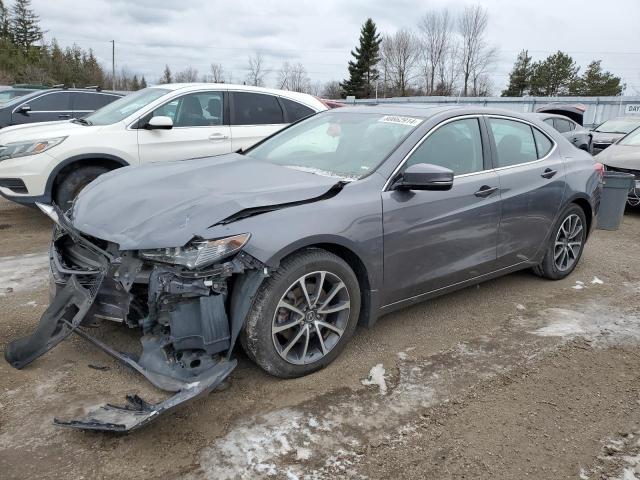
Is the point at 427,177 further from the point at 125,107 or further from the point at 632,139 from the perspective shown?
the point at 632,139

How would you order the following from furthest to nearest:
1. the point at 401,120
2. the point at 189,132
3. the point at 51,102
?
the point at 51,102 → the point at 189,132 → the point at 401,120

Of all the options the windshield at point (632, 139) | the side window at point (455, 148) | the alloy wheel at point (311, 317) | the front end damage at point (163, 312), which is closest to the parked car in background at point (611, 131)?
the windshield at point (632, 139)

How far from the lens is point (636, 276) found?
5609 millimetres

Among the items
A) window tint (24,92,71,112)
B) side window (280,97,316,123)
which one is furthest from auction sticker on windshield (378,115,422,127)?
window tint (24,92,71,112)

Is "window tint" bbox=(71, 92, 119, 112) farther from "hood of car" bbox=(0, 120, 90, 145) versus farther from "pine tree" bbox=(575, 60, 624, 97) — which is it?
"pine tree" bbox=(575, 60, 624, 97)

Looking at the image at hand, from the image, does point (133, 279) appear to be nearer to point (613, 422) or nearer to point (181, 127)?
point (613, 422)

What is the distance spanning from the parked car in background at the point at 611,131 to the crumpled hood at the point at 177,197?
1146 cm

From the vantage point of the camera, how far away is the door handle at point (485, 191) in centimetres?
403

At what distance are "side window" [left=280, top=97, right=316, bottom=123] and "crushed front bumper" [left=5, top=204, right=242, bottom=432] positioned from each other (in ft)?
16.7

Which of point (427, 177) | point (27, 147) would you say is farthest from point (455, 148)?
point (27, 147)

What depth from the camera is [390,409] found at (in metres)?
2.99

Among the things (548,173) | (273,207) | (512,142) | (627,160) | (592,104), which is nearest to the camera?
(273,207)

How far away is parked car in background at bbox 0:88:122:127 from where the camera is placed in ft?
36.3

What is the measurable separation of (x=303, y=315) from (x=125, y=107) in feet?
16.6
